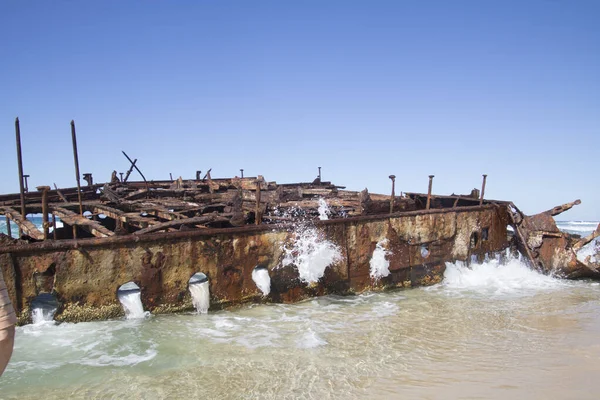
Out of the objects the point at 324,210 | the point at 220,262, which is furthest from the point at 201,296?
the point at 324,210

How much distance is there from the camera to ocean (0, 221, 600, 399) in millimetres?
4047

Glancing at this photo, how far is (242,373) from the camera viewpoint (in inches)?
172

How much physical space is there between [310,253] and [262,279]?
0.88 meters

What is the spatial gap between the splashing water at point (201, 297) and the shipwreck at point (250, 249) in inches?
2.5

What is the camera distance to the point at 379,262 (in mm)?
7621

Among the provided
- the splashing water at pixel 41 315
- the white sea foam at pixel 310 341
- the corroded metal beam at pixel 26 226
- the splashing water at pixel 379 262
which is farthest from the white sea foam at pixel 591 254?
the corroded metal beam at pixel 26 226

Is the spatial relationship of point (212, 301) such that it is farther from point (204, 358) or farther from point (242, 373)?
point (242, 373)

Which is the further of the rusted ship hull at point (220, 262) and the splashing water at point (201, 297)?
the splashing water at point (201, 297)

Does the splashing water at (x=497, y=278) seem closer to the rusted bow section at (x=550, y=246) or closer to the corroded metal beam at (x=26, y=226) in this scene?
the rusted bow section at (x=550, y=246)

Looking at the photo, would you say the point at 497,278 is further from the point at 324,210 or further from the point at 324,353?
the point at 324,353

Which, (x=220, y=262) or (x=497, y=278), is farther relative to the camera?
(x=497, y=278)

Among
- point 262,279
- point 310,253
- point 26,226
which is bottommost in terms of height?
point 262,279

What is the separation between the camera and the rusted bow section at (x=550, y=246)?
9.12m

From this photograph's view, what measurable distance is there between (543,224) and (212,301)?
7.29 meters
